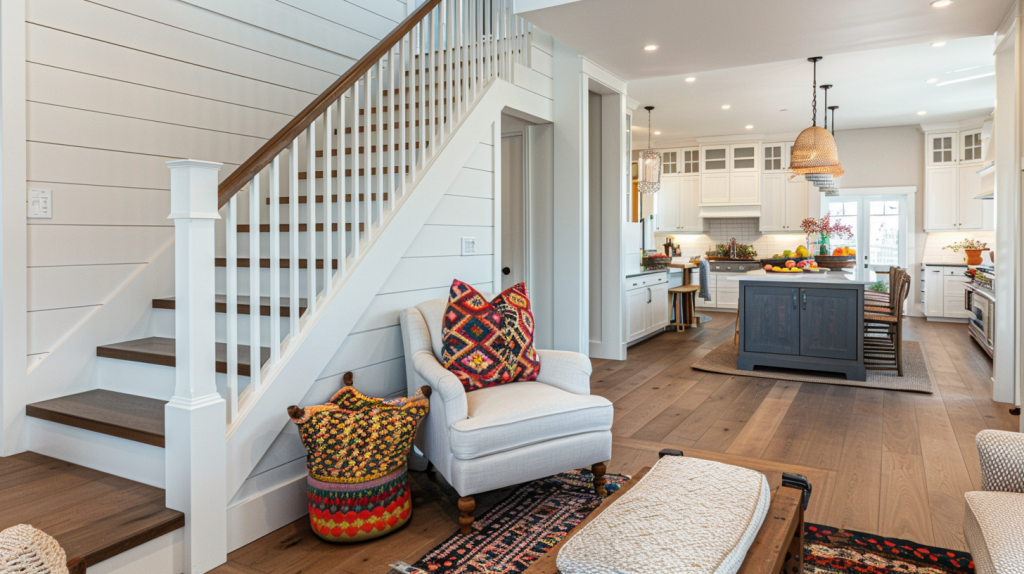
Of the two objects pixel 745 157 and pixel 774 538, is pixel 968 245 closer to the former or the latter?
pixel 745 157

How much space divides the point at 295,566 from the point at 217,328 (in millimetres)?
1259

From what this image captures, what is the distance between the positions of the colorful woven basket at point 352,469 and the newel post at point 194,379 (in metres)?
0.30

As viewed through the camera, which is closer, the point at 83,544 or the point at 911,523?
the point at 83,544

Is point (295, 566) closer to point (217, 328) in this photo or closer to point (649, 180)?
point (217, 328)

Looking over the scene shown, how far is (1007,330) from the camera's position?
4.25 m

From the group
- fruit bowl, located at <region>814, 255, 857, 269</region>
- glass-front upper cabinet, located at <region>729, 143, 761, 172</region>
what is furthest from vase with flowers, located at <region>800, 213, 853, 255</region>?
glass-front upper cabinet, located at <region>729, 143, 761, 172</region>

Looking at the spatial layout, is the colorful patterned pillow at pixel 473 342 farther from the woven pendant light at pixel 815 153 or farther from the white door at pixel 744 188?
the white door at pixel 744 188

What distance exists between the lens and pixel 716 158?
10227mm

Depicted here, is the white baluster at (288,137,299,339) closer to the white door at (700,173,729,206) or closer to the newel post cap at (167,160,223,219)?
the newel post cap at (167,160,223,219)

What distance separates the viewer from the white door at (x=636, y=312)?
6.21m

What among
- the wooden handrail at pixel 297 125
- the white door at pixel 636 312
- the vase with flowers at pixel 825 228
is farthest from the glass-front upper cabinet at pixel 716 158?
the wooden handrail at pixel 297 125

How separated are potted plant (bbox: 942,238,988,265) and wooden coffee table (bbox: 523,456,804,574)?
753 centimetres

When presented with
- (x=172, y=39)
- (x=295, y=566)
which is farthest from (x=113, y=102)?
(x=295, y=566)

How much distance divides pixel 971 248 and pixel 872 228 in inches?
69.2
